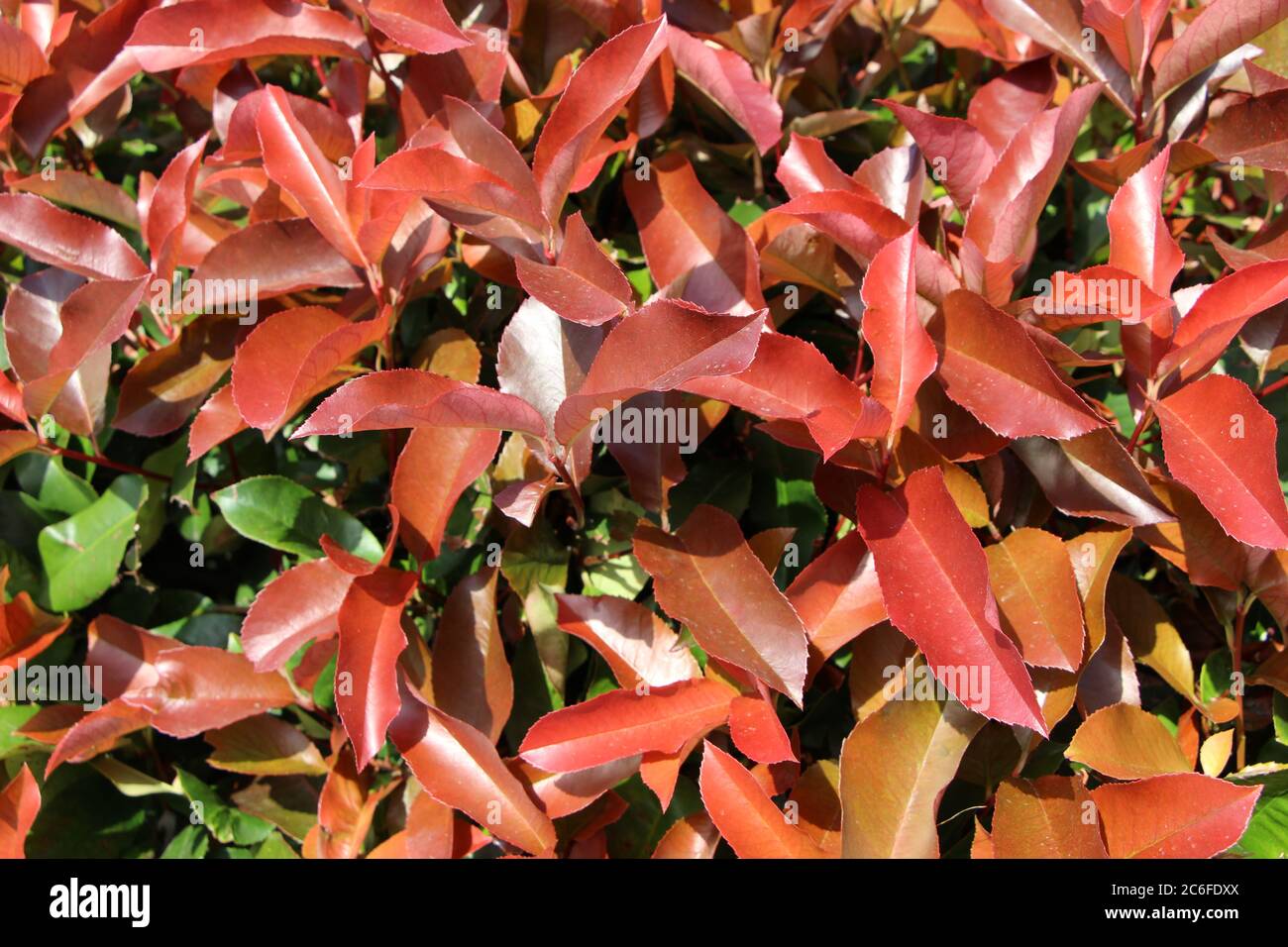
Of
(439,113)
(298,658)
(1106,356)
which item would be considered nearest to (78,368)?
(298,658)

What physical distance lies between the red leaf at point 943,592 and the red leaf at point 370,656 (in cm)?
50

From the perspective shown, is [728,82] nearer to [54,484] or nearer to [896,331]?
[896,331]

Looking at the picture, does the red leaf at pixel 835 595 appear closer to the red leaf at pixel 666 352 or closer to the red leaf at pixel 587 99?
the red leaf at pixel 666 352

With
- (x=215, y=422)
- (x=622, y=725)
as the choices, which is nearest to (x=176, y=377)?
(x=215, y=422)

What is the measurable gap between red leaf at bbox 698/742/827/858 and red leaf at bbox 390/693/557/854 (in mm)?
194

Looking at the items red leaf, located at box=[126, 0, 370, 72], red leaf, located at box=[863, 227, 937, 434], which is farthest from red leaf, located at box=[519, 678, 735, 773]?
red leaf, located at box=[126, 0, 370, 72]

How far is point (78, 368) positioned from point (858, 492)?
96 cm

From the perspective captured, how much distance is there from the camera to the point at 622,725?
1.08m

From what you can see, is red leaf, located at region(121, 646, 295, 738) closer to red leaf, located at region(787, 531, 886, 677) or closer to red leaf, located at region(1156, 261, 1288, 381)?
red leaf, located at region(787, 531, 886, 677)

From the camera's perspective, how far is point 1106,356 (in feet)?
3.82

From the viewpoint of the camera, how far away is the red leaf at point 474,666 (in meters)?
1.19

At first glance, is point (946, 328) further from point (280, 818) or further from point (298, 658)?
point (280, 818)

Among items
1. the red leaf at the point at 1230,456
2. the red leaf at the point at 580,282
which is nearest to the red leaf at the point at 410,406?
the red leaf at the point at 580,282

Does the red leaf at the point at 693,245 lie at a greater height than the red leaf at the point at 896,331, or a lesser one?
greater
